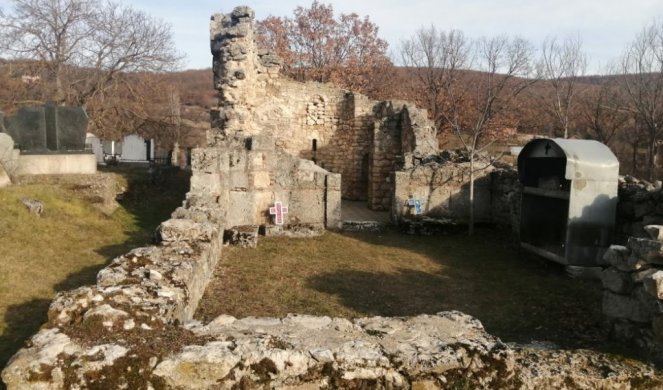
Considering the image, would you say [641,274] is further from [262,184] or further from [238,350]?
[262,184]

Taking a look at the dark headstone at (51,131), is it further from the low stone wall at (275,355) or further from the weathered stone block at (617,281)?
the weathered stone block at (617,281)

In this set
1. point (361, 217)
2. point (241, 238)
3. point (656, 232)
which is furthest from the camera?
point (361, 217)

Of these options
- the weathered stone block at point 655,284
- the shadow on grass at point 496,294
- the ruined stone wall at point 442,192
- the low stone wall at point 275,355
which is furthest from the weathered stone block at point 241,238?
the weathered stone block at point 655,284

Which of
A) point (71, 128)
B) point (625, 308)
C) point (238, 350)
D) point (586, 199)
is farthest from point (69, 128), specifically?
point (625, 308)

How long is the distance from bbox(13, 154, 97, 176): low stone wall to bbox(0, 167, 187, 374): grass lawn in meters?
1.06

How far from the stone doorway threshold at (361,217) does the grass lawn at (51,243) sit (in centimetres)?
480

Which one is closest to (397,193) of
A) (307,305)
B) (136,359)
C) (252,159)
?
(252,159)

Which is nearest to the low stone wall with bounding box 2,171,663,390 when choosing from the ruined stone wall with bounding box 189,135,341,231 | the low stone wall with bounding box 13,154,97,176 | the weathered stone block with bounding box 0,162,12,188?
the ruined stone wall with bounding box 189,135,341,231

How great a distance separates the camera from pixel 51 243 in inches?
349

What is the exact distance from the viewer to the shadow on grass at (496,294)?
5.77 m

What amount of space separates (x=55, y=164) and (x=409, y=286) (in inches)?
392

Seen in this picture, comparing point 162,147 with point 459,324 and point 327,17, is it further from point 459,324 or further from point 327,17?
point 459,324

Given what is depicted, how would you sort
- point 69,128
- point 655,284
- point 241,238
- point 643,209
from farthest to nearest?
point 69,128
point 241,238
point 643,209
point 655,284

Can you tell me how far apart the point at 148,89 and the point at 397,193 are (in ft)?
59.2
